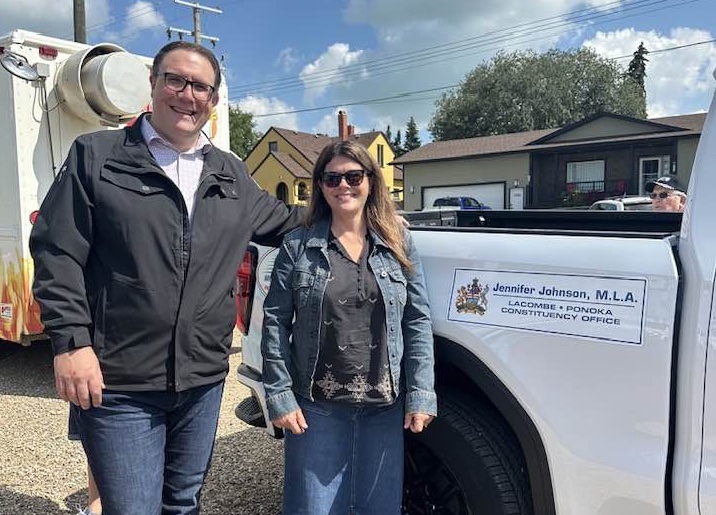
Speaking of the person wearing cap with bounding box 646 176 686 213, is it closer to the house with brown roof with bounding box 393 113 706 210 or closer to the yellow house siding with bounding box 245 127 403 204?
the house with brown roof with bounding box 393 113 706 210

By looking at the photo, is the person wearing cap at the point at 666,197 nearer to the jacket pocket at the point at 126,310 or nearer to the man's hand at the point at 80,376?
the jacket pocket at the point at 126,310

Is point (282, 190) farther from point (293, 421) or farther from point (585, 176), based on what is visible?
point (293, 421)

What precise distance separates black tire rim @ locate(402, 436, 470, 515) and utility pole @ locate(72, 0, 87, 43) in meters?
14.9

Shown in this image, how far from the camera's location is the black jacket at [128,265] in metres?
1.81

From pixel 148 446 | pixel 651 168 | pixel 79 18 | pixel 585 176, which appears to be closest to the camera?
pixel 148 446

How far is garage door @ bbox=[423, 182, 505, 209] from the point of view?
3002 centimetres

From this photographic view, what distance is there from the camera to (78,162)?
6.15 feet

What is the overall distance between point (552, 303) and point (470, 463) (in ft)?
1.95

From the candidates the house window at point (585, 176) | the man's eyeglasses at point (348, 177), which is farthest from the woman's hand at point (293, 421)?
the house window at point (585, 176)

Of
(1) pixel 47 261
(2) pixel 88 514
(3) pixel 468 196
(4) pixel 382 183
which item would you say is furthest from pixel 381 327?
(3) pixel 468 196

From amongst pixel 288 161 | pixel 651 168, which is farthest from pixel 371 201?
pixel 288 161

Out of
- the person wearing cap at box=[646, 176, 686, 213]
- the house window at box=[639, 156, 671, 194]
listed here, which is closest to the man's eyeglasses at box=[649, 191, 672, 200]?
the person wearing cap at box=[646, 176, 686, 213]

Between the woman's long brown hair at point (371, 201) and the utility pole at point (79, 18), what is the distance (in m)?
14.4

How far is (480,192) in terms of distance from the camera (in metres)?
30.4
